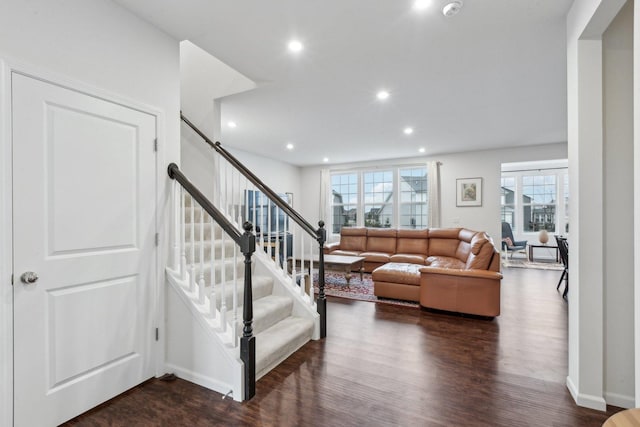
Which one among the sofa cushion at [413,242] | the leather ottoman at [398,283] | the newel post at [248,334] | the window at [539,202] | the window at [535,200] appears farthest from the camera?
the window at [539,202]

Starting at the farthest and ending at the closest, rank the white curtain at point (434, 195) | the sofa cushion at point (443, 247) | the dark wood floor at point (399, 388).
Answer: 1. the white curtain at point (434, 195)
2. the sofa cushion at point (443, 247)
3. the dark wood floor at point (399, 388)

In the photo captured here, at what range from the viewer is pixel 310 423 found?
5.75 ft

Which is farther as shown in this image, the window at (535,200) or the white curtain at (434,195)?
the window at (535,200)

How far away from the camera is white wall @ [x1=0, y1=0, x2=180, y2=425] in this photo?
154 centimetres

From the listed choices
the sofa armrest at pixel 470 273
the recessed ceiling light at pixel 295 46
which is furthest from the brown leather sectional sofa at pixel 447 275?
the recessed ceiling light at pixel 295 46

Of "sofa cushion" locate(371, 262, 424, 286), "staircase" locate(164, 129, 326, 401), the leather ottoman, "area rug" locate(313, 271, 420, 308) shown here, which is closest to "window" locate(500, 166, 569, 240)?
"area rug" locate(313, 271, 420, 308)

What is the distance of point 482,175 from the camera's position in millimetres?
6844

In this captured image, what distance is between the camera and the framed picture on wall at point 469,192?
22.6 feet

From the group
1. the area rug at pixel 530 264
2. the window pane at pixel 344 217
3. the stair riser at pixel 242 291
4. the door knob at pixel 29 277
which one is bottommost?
the area rug at pixel 530 264

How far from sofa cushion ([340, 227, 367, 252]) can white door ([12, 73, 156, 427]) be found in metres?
5.11

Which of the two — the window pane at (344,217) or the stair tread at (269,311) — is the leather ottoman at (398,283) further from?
the window pane at (344,217)

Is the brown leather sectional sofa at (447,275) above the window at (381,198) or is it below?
below

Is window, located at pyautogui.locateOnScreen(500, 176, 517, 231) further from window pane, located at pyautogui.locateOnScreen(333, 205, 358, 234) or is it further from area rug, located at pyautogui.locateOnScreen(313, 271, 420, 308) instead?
area rug, located at pyautogui.locateOnScreen(313, 271, 420, 308)

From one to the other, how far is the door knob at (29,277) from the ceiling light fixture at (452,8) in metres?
3.01
